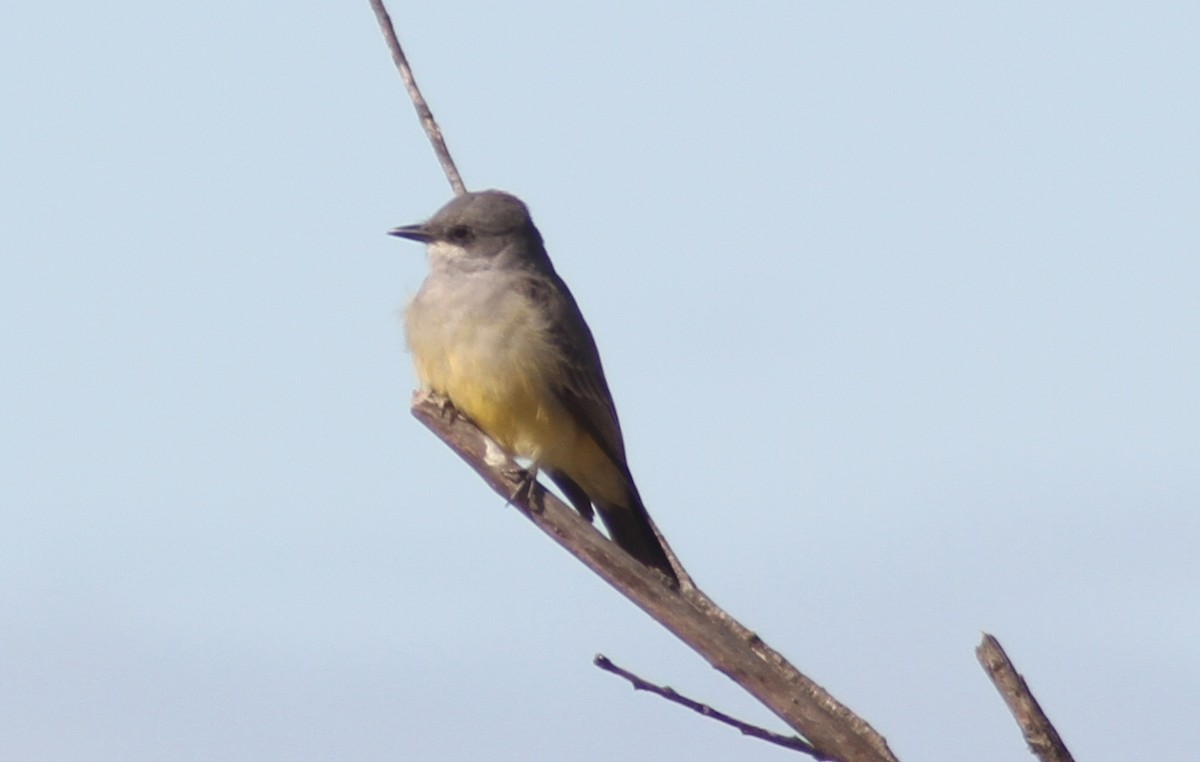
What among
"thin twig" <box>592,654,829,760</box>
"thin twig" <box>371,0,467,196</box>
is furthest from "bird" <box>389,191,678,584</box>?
"thin twig" <box>592,654,829,760</box>

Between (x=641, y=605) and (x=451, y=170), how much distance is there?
248 cm

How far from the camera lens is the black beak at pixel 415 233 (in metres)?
8.82

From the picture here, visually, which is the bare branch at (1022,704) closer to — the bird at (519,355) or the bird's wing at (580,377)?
the bird at (519,355)

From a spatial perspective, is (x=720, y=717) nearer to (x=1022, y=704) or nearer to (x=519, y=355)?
(x=1022, y=704)

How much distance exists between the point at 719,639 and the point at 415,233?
4605 mm

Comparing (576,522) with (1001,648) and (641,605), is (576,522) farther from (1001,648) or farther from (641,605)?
(1001,648)

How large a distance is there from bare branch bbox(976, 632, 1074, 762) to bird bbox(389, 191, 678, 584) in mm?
4052

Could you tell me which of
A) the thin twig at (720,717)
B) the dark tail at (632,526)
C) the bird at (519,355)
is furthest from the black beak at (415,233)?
the thin twig at (720,717)

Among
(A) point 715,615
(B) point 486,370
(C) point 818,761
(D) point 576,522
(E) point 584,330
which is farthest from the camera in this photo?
(E) point 584,330

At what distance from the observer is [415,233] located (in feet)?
29.0

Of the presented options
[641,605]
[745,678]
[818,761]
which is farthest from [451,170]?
[818,761]

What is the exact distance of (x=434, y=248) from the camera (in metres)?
8.86

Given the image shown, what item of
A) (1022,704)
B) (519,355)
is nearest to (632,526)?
(519,355)

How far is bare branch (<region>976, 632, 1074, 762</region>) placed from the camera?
12.1ft
